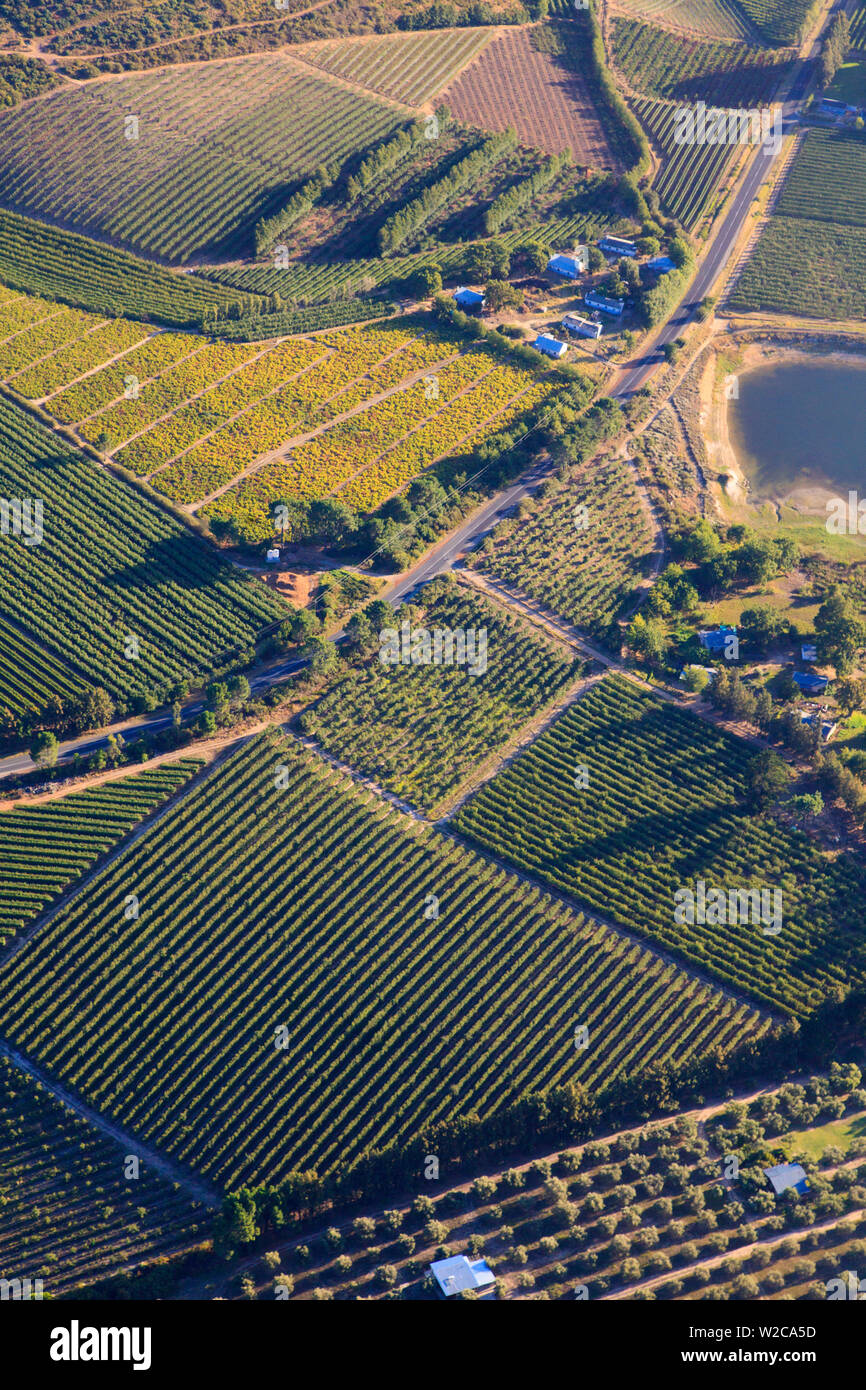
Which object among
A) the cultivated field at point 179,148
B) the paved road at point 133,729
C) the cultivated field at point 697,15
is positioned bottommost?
the paved road at point 133,729

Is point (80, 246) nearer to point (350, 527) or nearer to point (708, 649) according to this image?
point (350, 527)

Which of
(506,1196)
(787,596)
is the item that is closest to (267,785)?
(506,1196)

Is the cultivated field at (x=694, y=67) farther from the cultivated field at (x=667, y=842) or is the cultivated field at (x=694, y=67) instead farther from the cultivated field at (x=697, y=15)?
the cultivated field at (x=667, y=842)

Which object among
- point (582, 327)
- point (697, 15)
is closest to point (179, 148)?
point (582, 327)

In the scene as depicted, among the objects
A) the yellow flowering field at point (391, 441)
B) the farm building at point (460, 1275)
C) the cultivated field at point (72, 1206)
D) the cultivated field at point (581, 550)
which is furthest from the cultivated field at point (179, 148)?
the farm building at point (460, 1275)

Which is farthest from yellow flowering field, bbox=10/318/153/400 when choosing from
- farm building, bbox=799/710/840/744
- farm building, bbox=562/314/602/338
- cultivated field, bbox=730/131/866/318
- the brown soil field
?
farm building, bbox=799/710/840/744

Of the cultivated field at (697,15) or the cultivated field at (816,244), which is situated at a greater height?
the cultivated field at (697,15)

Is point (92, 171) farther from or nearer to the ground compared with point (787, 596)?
farther from the ground

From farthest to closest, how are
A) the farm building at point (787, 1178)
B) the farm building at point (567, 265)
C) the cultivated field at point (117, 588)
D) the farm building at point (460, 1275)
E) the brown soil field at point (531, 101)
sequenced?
the brown soil field at point (531, 101), the farm building at point (567, 265), the cultivated field at point (117, 588), the farm building at point (787, 1178), the farm building at point (460, 1275)

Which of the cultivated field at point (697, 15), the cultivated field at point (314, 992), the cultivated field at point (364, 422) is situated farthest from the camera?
the cultivated field at point (697, 15)
